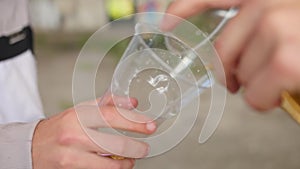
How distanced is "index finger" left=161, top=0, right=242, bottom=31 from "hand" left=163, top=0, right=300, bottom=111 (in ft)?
0.15

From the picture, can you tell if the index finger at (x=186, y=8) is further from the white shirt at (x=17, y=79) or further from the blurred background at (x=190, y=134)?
the blurred background at (x=190, y=134)

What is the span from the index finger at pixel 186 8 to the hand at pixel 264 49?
0.05 m

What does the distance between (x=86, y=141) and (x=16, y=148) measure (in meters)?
0.08

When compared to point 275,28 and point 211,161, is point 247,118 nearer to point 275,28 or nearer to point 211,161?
point 211,161

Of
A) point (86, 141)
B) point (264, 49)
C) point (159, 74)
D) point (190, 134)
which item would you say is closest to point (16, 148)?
point (86, 141)

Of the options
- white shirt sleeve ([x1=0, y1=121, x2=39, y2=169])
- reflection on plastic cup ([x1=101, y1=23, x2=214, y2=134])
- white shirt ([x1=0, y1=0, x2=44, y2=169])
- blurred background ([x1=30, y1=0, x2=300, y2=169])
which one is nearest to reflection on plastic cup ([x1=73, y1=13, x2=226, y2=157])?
reflection on plastic cup ([x1=101, y1=23, x2=214, y2=134])

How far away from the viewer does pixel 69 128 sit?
1.88ft

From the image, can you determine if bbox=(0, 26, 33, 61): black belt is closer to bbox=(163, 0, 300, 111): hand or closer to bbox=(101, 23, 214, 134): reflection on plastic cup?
bbox=(101, 23, 214, 134): reflection on plastic cup

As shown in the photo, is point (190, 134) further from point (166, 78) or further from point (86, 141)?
point (166, 78)

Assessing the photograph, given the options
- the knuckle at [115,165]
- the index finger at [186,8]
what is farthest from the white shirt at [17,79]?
the index finger at [186,8]

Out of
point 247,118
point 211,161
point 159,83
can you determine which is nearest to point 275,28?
point 159,83

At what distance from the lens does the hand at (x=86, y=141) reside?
0.51m

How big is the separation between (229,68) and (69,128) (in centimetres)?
25

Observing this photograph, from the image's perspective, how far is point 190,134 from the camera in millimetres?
1339
